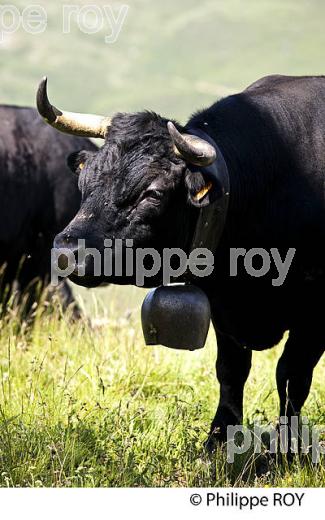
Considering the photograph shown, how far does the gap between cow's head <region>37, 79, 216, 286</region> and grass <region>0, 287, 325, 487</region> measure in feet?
3.17

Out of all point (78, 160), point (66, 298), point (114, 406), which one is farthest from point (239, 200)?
point (66, 298)

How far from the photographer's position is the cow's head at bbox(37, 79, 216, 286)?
4.59 metres

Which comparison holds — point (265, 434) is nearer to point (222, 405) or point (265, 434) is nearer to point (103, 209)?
point (222, 405)

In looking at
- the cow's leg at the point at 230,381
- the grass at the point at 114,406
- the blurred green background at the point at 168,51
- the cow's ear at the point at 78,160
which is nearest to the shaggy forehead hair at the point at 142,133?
the cow's ear at the point at 78,160

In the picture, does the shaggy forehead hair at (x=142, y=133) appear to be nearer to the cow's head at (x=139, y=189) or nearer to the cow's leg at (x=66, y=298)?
the cow's head at (x=139, y=189)

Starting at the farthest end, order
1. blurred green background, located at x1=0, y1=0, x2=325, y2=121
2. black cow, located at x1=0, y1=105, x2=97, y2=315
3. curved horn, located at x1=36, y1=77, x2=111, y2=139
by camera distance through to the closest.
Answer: blurred green background, located at x1=0, y1=0, x2=325, y2=121 < black cow, located at x1=0, y1=105, x2=97, y2=315 < curved horn, located at x1=36, y1=77, x2=111, y2=139

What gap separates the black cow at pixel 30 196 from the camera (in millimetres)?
9328

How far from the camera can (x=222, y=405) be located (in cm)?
593

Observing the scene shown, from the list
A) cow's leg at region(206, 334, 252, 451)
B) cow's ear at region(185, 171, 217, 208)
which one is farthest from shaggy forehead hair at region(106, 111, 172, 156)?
cow's leg at region(206, 334, 252, 451)

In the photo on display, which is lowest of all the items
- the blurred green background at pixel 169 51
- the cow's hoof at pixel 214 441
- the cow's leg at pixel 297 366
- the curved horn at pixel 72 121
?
the cow's hoof at pixel 214 441

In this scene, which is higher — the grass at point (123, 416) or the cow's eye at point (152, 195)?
the cow's eye at point (152, 195)

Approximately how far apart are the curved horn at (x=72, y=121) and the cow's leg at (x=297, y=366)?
1594 millimetres

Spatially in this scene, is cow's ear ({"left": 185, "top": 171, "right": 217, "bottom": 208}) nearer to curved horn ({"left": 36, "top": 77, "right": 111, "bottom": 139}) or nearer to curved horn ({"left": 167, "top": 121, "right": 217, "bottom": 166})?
curved horn ({"left": 167, "top": 121, "right": 217, "bottom": 166})

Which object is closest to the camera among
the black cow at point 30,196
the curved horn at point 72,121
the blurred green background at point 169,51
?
the curved horn at point 72,121
